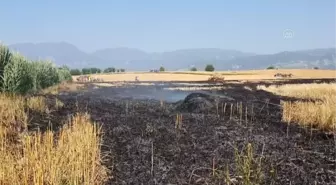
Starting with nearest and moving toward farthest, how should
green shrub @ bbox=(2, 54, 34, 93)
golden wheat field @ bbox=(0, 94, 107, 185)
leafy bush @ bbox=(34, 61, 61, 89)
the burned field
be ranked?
golden wheat field @ bbox=(0, 94, 107, 185) → the burned field → green shrub @ bbox=(2, 54, 34, 93) → leafy bush @ bbox=(34, 61, 61, 89)

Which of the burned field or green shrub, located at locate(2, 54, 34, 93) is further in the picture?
green shrub, located at locate(2, 54, 34, 93)

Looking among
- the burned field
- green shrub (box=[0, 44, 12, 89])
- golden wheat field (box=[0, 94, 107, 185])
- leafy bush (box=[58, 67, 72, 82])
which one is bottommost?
the burned field

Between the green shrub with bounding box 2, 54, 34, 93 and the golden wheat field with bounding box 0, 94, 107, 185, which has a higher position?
the green shrub with bounding box 2, 54, 34, 93

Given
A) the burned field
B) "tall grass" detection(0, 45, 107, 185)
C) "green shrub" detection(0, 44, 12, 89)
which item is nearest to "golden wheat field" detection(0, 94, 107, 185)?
"tall grass" detection(0, 45, 107, 185)

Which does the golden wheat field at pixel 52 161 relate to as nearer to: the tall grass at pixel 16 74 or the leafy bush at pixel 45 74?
the tall grass at pixel 16 74

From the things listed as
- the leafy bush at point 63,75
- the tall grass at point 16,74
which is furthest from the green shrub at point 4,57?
the leafy bush at point 63,75

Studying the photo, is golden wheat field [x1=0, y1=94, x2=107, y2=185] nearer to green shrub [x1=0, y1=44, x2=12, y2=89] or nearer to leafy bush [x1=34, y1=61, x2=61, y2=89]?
green shrub [x1=0, y1=44, x2=12, y2=89]

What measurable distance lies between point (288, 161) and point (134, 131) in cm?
443

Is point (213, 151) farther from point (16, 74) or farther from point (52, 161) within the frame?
point (16, 74)

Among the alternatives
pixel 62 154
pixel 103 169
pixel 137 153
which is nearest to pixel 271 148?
pixel 137 153

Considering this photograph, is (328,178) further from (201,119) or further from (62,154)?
(201,119)

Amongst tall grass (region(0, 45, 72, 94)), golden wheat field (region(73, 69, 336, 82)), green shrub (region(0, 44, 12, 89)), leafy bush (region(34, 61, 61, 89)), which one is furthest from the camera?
golden wheat field (region(73, 69, 336, 82))

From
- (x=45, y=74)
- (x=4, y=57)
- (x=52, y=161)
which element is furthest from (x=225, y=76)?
(x=52, y=161)

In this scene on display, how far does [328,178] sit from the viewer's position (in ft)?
26.3
